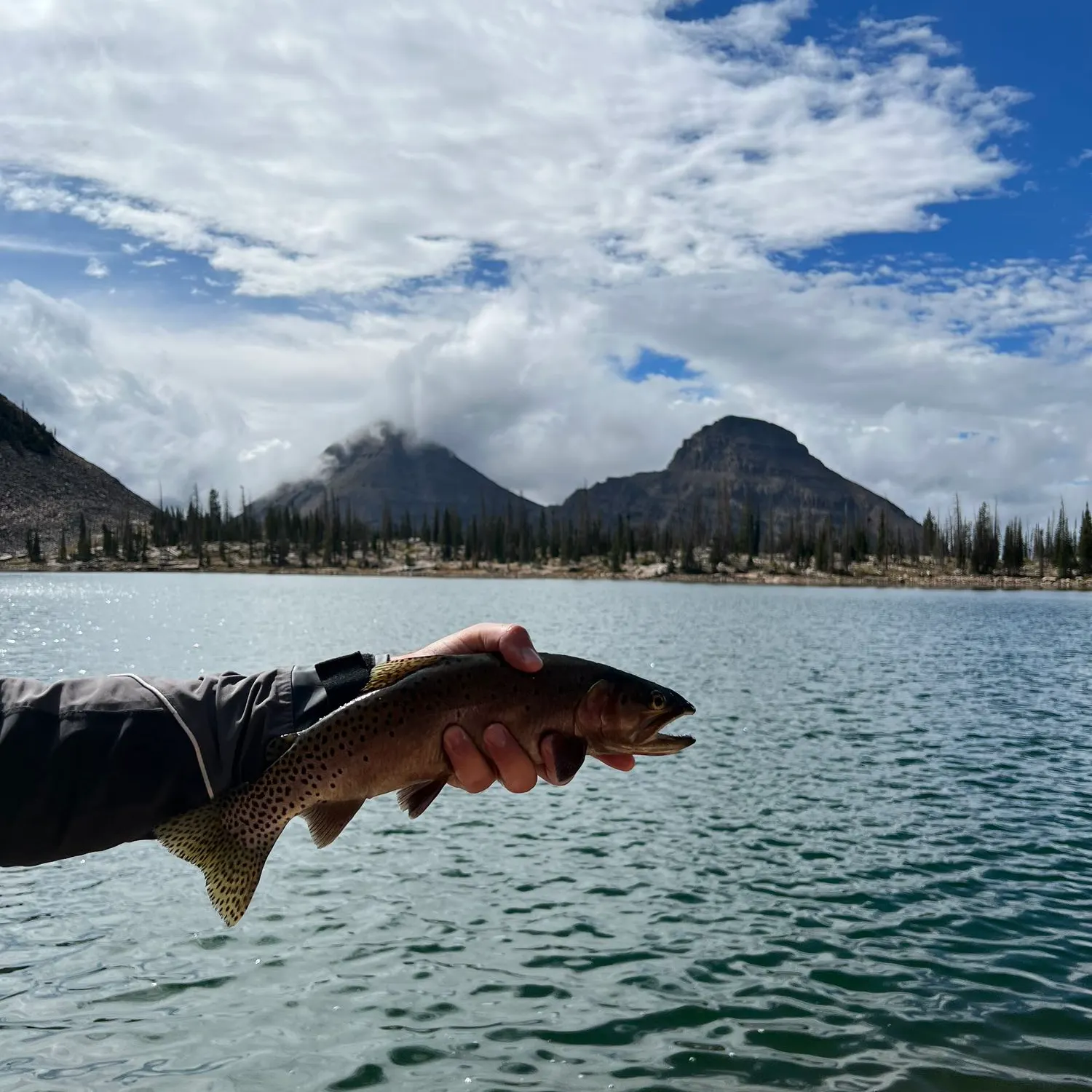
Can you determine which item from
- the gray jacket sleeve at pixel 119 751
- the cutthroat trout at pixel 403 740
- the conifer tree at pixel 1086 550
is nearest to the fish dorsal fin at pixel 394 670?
the cutthroat trout at pixel 403 740

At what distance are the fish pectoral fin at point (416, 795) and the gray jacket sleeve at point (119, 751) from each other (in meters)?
0.65

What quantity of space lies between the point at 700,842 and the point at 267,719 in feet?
53.3

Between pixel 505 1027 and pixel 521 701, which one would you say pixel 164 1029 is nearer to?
pixel 505 1027

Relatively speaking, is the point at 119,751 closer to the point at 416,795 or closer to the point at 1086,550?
the point at 416,795

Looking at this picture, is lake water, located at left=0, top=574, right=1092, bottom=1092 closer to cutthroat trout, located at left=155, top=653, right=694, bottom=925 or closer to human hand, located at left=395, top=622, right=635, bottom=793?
human hand, located at left=395, top=622, right=635, bottom=793

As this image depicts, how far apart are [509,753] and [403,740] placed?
1.69 feet

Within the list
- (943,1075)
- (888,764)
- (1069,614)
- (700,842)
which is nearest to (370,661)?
(943,1075)

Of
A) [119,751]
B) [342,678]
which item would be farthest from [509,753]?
[119,751]

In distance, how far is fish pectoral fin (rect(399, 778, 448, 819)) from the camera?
183 inches

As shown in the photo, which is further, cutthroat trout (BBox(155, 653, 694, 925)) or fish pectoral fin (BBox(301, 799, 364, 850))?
fish pectoral fin (BBox(301, 799, 364, 850))

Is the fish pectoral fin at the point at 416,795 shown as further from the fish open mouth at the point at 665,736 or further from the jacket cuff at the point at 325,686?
the fish open mouth at the point at 665,736

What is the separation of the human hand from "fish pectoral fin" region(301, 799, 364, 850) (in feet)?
1.66

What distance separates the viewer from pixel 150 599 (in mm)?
111125

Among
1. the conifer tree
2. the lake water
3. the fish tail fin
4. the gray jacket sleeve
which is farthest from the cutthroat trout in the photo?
the conifer tree
